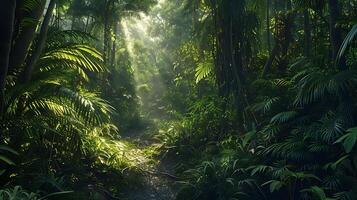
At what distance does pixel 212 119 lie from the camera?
1070 centimetres

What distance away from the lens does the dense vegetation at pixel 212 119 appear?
6289mm

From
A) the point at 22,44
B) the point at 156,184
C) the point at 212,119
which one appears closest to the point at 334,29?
the point at 212,119

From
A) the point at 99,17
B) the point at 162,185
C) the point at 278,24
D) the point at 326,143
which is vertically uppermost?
the point at 99,17

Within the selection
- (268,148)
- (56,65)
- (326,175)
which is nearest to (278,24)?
(268,148)

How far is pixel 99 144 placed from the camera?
9195 millimetres

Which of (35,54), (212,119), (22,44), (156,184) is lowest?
(156,184)

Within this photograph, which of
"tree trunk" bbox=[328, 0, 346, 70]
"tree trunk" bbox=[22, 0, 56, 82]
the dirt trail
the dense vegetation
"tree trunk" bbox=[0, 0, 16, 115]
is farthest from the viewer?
the dirt trail

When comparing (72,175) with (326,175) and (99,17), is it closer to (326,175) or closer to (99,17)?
(326,175)

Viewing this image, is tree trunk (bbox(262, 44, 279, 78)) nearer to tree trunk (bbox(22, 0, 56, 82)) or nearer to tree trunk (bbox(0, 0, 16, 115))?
tree trunk (bbox(22, 0, 56, 82))

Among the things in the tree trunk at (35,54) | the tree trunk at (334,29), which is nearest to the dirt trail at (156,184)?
the tree trunk at (35,54)

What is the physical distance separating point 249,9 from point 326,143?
492 centimetres

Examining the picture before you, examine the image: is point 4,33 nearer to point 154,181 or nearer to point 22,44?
point 22,44

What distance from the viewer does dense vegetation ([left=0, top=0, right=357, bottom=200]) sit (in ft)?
20.6

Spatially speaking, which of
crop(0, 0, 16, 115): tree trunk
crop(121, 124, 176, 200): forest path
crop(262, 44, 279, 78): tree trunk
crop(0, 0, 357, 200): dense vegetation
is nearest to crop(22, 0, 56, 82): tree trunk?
crop(0, 0, 357, 200): dense vegetation
